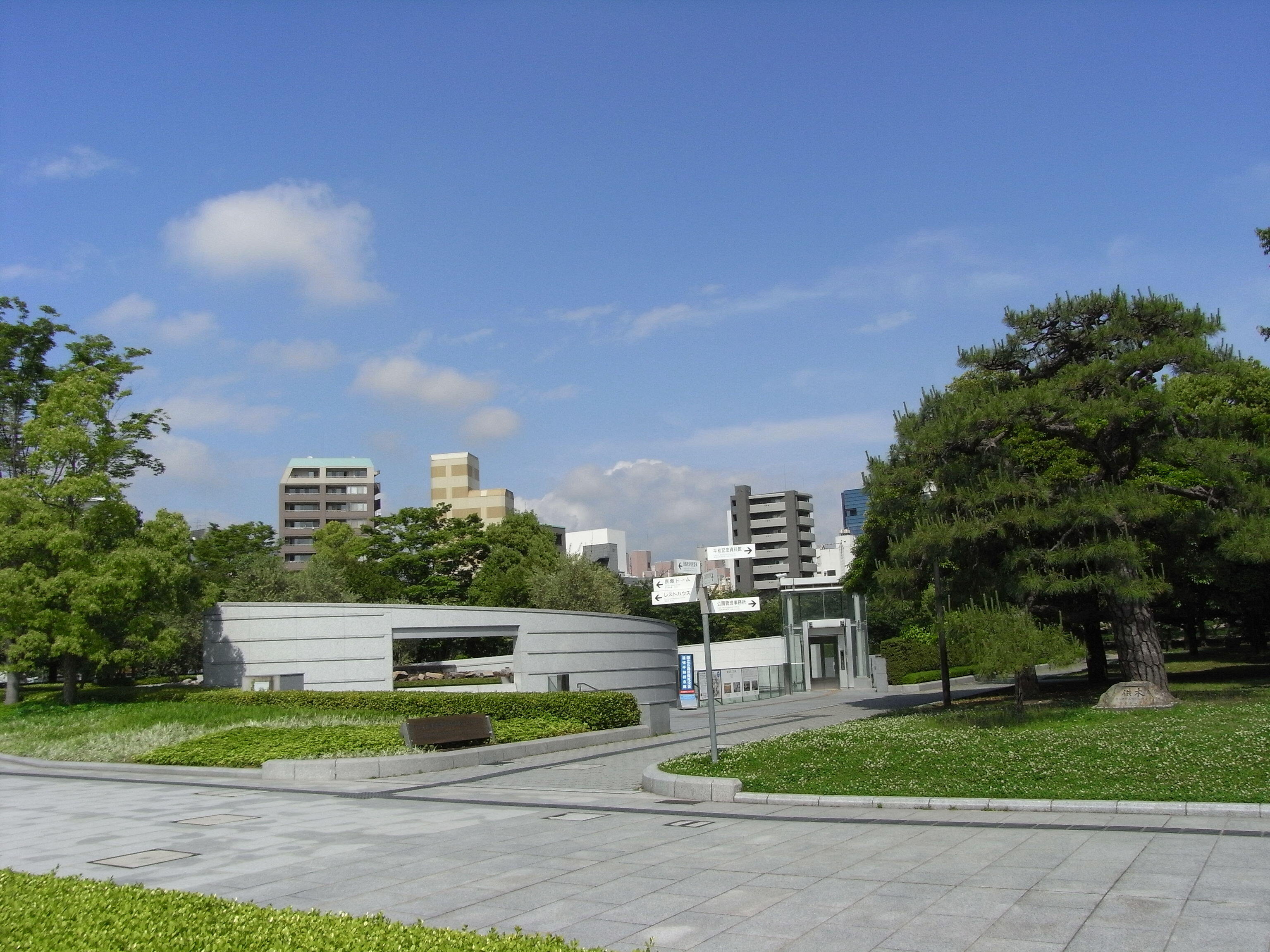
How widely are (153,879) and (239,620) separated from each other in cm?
2255

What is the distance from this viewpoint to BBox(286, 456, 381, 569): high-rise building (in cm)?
12319

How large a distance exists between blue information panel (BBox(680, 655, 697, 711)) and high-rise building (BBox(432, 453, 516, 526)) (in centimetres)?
7050

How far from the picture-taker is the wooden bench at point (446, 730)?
719 inches

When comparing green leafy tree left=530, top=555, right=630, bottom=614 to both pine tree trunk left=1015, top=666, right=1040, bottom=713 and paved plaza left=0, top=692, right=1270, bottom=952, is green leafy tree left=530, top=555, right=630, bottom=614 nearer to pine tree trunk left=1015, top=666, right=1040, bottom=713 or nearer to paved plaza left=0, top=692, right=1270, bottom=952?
pine tree trunk left=1015, top=666, right=1040, bottom=713

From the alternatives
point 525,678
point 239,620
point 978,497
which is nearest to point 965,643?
point 978,497

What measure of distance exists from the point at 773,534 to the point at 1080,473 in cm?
11019

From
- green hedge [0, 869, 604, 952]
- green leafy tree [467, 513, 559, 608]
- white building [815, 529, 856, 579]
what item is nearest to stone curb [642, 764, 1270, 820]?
green hedge [0, 869, 604, 952]

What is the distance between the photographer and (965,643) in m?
18.5

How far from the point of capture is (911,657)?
49.5 m

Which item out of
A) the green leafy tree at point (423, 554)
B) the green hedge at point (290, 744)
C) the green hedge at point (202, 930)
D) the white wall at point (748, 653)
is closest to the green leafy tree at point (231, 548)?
A: the green leafy tree at point (423, 554)

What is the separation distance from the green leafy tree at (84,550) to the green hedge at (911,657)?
3314 cm

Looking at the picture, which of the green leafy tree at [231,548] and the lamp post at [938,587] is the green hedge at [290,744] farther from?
the green leafy tree at [231,548]

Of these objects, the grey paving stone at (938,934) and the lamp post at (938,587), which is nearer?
the grey paving stone at (938,934)

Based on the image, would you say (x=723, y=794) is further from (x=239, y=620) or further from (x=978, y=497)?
(x=239, y=620)
